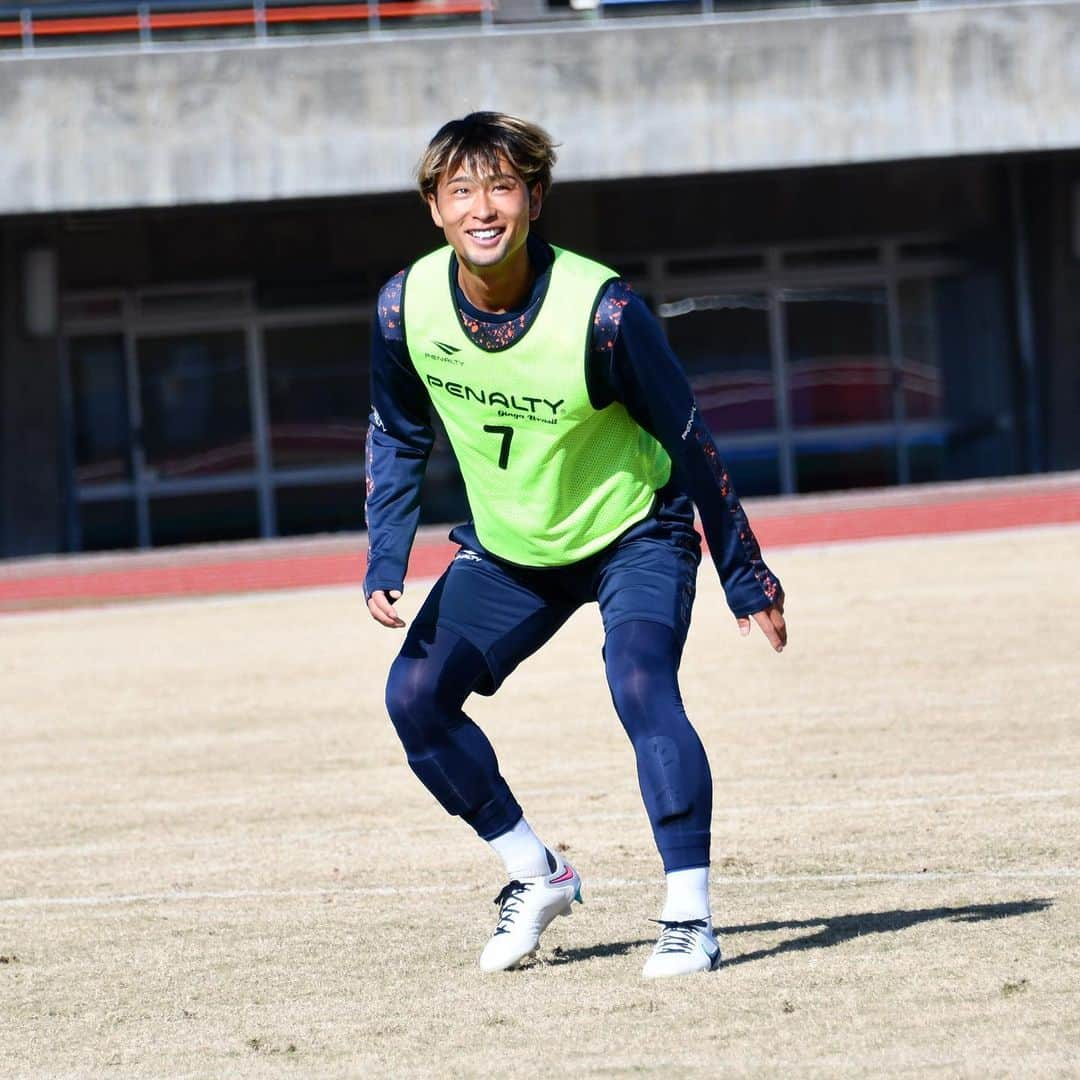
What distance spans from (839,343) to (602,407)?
2080 centimetres

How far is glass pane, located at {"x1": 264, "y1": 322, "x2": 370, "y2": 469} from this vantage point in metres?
24.9

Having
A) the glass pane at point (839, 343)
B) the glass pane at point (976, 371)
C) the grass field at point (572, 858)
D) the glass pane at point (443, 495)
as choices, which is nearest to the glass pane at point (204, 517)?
the glass pane at point (443, 495)

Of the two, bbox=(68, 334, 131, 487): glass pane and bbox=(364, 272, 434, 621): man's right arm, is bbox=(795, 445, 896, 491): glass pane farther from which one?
bbox=(364, 272, 434, 621): man's right arm

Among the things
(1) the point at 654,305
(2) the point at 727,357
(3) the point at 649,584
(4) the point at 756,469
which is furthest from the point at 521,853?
(1) the point at 654,305

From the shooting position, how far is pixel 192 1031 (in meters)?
4.51

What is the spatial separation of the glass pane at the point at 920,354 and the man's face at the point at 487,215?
20.9m

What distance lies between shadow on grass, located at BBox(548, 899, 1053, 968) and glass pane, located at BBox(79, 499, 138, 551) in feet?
66.0

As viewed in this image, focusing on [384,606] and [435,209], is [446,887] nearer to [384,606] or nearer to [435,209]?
[384,606]

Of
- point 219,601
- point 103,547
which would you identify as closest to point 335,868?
point 219,601

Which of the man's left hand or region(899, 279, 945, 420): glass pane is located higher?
region(899, 279, 945, 420): glass pane

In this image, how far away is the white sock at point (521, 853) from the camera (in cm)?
510

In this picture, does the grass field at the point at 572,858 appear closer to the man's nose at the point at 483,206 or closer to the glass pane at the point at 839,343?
the man's nose at the point at 483,206

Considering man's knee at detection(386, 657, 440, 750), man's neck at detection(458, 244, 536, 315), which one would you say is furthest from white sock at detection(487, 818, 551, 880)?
man's neck at detection(458, 244, 536, 315)

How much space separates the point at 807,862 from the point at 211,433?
63.3 ft
